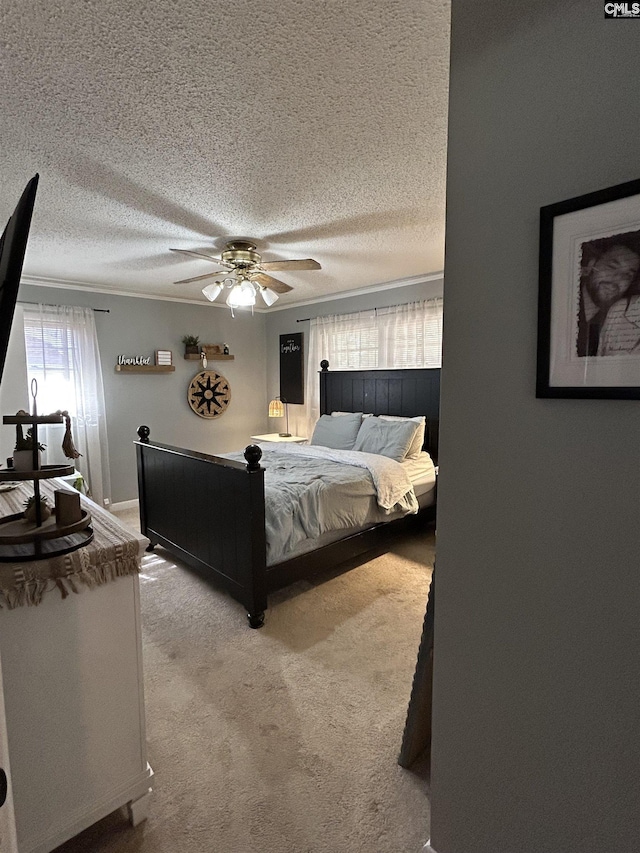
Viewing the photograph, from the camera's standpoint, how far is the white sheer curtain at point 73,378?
4.12 metres

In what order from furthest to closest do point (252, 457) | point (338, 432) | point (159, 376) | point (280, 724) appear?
point (159, 376) → point (338, 432) → point (252, 457) → point (280, 724)

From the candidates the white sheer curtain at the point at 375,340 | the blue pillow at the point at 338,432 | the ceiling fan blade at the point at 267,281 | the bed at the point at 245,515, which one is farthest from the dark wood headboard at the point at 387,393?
the ceiling fan blade at the point at 267,281

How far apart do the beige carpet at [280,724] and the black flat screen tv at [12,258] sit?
1591 mm

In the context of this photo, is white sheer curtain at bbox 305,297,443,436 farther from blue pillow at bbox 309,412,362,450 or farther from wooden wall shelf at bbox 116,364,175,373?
wooden wall shelf at bbox 116,364,175,373

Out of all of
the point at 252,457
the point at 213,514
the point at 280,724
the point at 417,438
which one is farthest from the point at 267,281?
the point at 280,724

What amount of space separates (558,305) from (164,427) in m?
4.75

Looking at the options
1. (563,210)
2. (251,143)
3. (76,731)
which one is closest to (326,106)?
(251,143)

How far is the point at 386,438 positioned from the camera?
3.82m

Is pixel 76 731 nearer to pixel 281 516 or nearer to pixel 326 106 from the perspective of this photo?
pixel 281 516

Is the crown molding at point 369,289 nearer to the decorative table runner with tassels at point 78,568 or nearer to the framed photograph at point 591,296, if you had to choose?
the framed photograph at point 591,296

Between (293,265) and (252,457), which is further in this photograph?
(293,265)

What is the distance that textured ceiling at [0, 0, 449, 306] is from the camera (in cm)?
122

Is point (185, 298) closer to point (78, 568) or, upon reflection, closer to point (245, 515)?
point (245, 515)

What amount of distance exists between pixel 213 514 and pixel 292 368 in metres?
3.11
